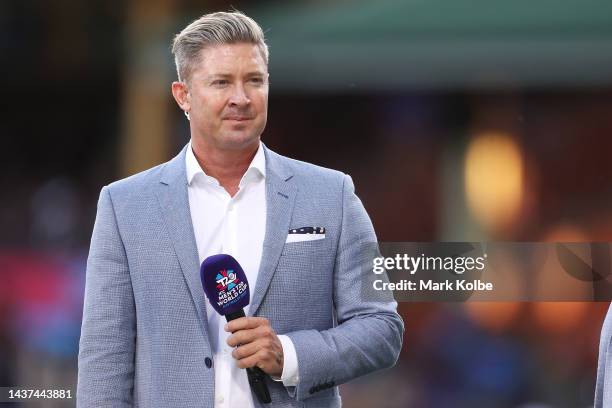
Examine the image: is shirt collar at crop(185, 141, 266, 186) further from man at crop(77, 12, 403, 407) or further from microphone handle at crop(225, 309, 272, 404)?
microphone handle at crop(225, 309, 272, 404)

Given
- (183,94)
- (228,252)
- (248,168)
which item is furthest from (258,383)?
(183,94)

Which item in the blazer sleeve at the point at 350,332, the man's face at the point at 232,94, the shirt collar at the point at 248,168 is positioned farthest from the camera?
the shirt collar at the point at 248,168

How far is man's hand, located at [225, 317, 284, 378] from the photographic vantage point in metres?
2.23

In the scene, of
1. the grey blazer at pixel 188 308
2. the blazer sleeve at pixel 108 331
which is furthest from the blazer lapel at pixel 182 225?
the blazer sleeve at pixel 108 331

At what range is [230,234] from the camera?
253cm

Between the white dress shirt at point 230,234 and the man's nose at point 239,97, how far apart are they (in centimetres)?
20

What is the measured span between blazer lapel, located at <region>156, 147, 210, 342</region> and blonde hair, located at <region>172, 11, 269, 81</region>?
28cm

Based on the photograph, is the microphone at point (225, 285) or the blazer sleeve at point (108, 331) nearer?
the microphone at point (225, 285)

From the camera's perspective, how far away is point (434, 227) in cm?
354

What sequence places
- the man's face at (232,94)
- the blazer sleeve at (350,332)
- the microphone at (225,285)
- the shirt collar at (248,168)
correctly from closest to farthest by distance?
the microphone at (225,285) < the blazer sleeve at (350,332) < the man's face at (232,94) < the shirt collar at (248,168)

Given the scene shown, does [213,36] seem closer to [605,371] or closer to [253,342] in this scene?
[253,342]

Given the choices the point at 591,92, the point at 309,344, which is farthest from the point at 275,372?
the point at 591,92

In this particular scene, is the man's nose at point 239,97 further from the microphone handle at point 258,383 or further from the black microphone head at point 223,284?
the microphone handle at point 258,383

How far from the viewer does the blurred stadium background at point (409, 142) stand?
138 inches
